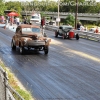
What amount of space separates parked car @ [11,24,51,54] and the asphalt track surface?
0.59m

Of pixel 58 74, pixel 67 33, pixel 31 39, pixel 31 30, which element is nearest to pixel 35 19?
pixel 67 33

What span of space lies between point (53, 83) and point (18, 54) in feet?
26.6

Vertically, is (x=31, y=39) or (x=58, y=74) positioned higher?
(x=31, y=39)

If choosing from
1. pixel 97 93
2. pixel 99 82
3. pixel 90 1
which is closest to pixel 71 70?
pixel 99 82

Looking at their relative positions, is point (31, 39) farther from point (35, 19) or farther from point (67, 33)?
point (35, 19)

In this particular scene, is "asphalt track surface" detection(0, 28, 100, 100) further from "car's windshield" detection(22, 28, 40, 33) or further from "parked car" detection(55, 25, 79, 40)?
"parked car" detection(55, 25, 79, 40)

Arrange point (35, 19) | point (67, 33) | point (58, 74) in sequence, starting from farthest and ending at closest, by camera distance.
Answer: point (35, 19), point (67, 33), point (58, 74)

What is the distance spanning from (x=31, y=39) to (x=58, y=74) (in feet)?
21.4

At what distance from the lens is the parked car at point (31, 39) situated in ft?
61.9

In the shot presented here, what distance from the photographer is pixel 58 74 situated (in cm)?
1295

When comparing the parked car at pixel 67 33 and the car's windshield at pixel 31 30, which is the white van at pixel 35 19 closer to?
the parked car at pixel 67 33

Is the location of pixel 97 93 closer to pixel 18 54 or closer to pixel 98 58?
pixel 98 58

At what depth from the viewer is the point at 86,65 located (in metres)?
15.4

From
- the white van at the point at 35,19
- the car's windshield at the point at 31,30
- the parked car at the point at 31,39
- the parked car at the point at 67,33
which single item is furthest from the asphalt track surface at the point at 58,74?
the white van at the point at 35,19
